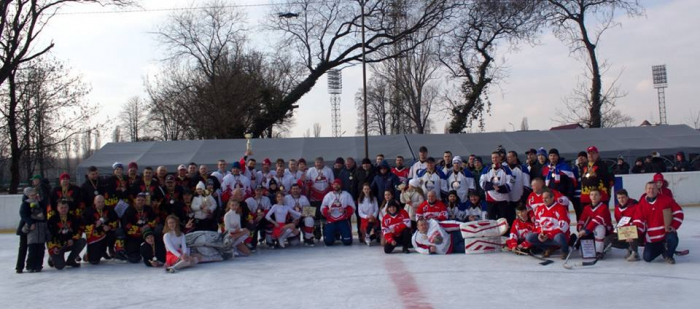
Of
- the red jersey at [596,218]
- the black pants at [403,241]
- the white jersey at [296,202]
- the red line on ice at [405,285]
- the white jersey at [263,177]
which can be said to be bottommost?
the red line on ice at [405,285]

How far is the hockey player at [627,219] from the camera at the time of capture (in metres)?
7.32

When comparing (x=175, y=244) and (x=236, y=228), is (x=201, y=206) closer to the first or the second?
(x=236, y=228)

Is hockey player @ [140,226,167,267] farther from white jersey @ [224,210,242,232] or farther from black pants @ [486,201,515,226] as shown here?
black pants @ [486,201,515,226]

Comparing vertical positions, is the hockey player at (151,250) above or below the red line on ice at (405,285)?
above

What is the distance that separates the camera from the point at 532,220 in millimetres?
8086

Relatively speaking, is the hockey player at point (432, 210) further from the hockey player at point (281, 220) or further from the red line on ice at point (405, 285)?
the hockey player at point (281, 220)

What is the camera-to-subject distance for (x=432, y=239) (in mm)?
8461

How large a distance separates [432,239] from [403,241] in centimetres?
48

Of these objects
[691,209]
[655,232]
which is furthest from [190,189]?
[691,209]

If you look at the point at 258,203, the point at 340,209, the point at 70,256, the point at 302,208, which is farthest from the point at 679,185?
the point at 70,256

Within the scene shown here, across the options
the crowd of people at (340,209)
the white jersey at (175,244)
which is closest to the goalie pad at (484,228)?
the crowd of people at (340,209)

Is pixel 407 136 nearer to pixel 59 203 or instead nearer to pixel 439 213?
pixel 439 213

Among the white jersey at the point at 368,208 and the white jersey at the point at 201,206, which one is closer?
the white jersey at the point at 201,206

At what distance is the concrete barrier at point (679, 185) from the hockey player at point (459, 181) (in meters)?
6.87
